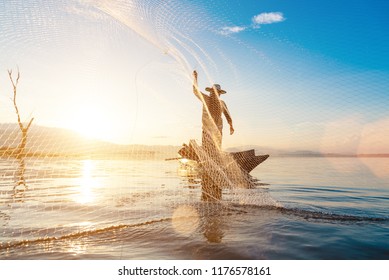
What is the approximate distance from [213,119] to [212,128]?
40 centimetres

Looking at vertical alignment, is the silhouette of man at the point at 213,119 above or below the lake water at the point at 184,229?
above
